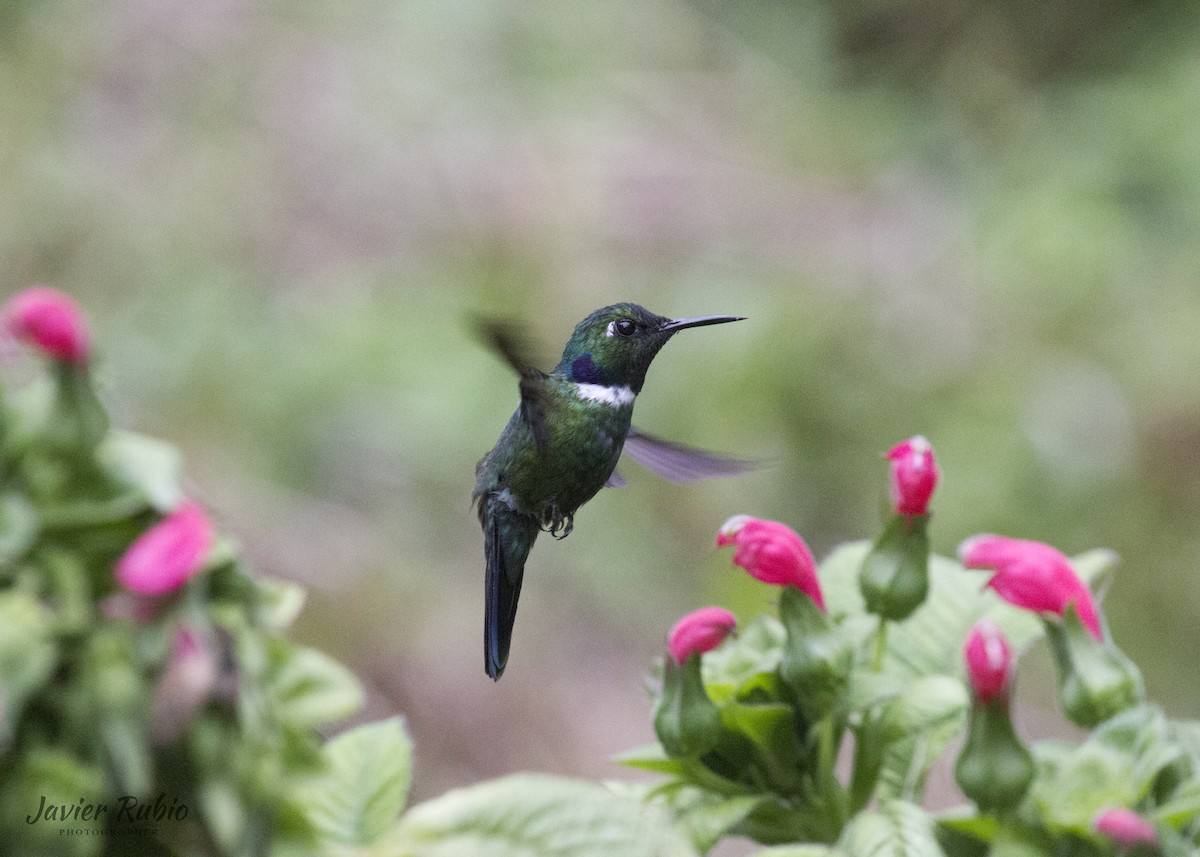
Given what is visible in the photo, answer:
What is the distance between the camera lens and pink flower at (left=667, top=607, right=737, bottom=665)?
679 millimetres

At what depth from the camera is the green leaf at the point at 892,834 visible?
24.9 inches

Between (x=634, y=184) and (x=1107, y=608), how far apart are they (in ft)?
4.59

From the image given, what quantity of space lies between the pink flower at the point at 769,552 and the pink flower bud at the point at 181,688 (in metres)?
0.27

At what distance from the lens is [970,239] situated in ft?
9.77

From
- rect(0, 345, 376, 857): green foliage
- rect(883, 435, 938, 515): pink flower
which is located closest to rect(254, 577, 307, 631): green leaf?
rect(0, 345, 376, 857): green foliage

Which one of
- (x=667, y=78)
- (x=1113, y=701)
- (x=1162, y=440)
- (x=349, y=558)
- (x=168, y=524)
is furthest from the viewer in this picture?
(x=667, y=78)

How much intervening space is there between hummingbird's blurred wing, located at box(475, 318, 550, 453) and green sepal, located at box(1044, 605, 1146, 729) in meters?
A: 0.31

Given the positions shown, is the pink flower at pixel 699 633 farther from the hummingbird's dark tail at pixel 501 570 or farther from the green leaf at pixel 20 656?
the green leaf at pixel 20 656

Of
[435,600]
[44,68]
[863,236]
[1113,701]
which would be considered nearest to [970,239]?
[863,236]

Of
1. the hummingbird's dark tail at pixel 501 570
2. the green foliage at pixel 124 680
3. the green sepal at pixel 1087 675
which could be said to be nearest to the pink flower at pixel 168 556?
the green foliage at pixel 124 680

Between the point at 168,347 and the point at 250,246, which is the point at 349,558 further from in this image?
Result: the point at 250,246

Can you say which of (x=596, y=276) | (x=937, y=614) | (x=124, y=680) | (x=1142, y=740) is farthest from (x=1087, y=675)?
(x=596, y=276)

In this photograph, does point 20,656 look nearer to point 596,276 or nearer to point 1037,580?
point 1037,580

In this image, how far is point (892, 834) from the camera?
647mm
